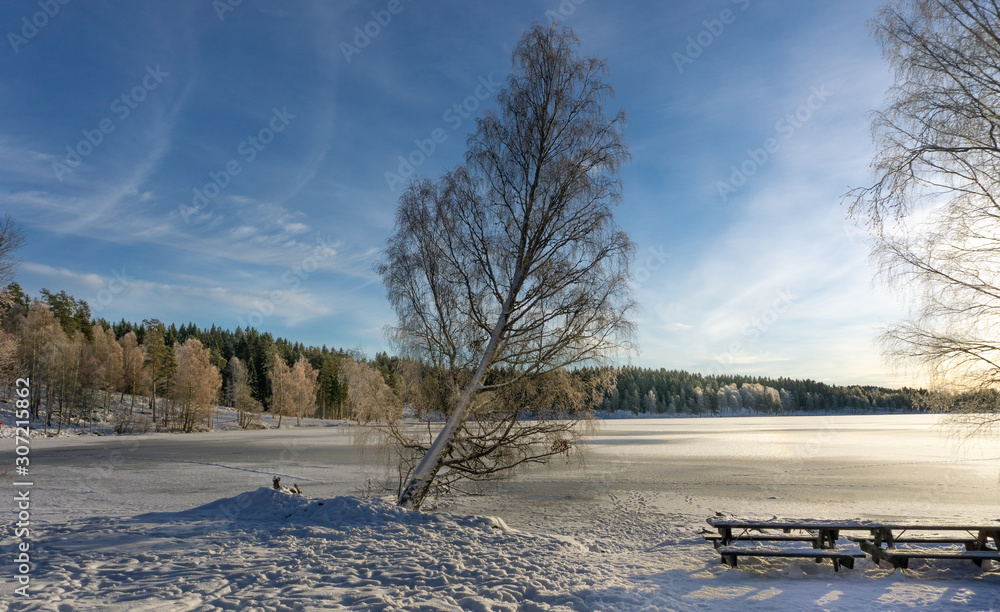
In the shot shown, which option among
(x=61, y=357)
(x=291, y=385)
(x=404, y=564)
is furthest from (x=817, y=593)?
(x=291, y=385)

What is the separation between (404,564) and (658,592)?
3323mm

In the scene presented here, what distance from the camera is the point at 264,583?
577 centimetres

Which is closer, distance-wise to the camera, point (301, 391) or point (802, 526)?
point (802, 526)

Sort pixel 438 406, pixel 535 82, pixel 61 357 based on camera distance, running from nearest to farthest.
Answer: pixel 535 82 < pixel 438 406 < pixel 61 357

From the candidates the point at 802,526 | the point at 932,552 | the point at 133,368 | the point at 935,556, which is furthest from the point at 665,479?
the point at 133,368

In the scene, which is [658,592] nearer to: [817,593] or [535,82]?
[817,593]

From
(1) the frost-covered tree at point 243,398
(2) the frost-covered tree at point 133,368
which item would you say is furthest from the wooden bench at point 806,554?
(2) the frost-covered tree at point 133,368

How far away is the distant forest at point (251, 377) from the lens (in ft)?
159

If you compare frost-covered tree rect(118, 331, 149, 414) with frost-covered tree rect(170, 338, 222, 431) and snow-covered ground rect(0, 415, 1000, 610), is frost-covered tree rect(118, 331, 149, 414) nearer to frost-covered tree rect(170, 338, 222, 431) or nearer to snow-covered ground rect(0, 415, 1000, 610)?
frost-covered tree rect(170, 338, 222, 431)

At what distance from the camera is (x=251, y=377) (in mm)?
88500

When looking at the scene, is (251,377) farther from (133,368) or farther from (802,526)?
(802,526)

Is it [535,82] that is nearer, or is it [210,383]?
[535,82]

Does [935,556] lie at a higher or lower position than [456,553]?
lower

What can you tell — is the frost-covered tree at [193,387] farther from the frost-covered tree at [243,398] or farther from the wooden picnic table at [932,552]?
the wooden picnic table at [932,552]
